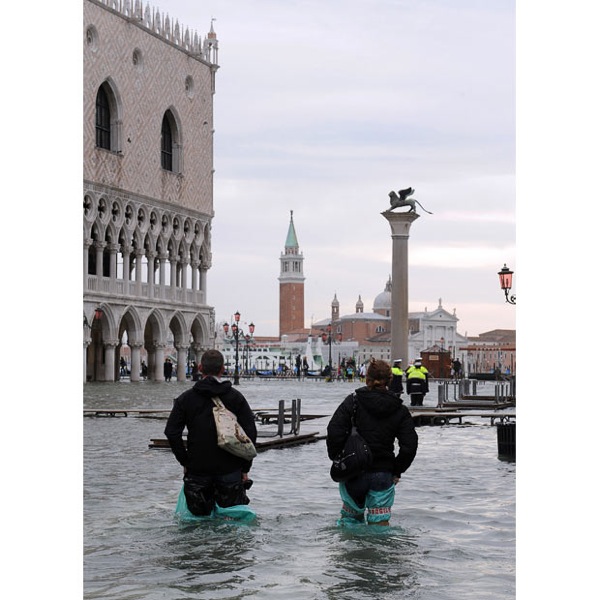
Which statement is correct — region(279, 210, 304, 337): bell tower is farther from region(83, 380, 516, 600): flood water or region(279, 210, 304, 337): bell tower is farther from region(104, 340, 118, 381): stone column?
region(83, 380, 516, 600): flood water

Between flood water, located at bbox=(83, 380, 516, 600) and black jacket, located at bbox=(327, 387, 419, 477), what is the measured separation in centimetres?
48

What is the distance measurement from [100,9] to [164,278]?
11269 millimetres

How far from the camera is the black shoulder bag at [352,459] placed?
20.2 ft

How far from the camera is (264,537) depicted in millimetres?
6684

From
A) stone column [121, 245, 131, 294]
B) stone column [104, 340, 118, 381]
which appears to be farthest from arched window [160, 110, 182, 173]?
stone column [104, 340, 118, 381]

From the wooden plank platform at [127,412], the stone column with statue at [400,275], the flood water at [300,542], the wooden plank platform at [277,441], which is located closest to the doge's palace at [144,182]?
the stone column with statue at [400,275]

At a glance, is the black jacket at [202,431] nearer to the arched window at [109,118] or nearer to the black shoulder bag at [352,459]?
the black shoulder bag at [352,459]

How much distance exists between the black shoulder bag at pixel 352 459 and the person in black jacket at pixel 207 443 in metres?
0.49

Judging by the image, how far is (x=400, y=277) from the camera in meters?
30.6

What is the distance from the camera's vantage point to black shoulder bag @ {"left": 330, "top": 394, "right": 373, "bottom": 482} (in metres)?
6.17
